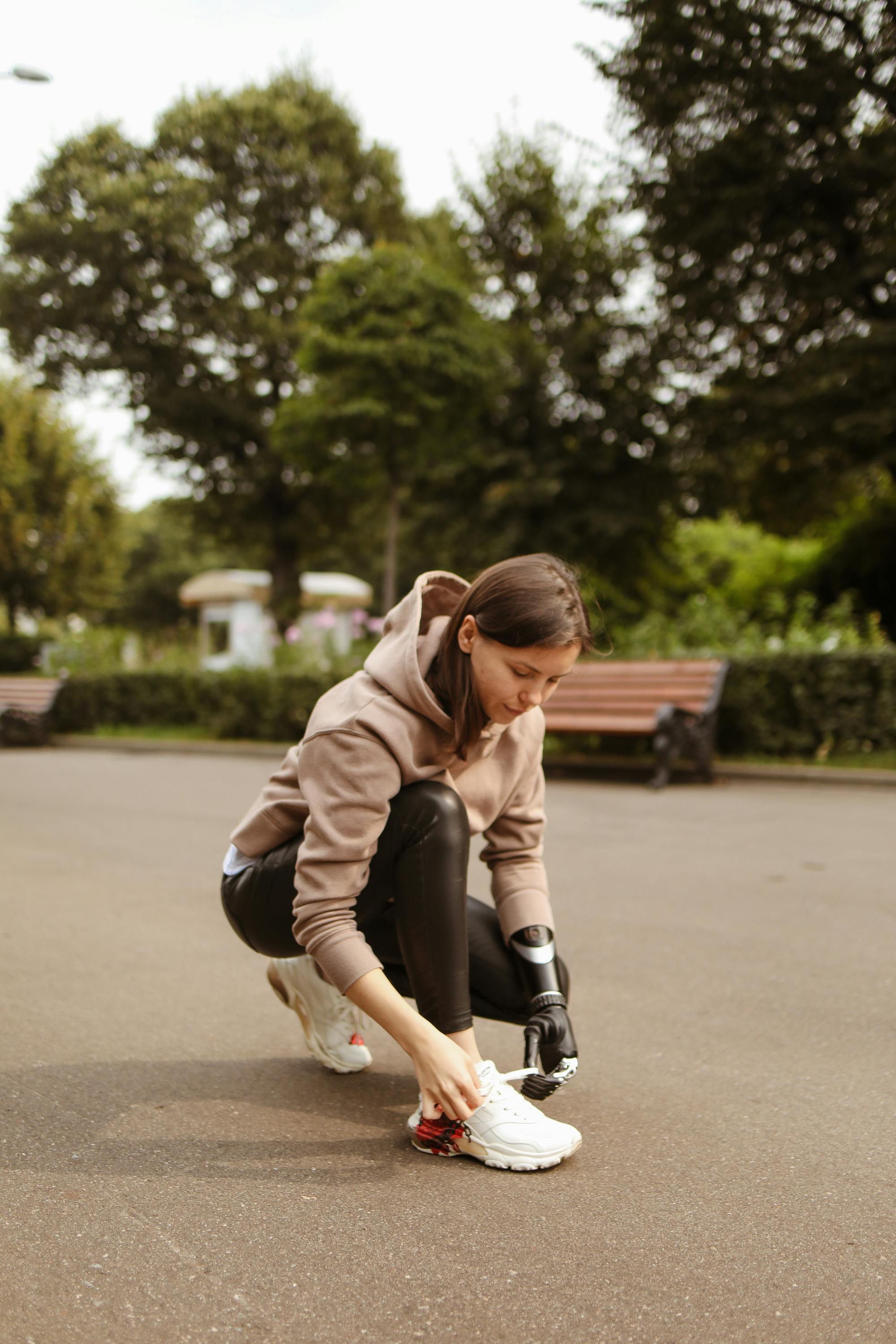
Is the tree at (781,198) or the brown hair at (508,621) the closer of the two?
the brown hair at (508,621)

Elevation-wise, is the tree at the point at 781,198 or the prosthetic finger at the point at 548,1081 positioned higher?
the tree at the point at 781,198

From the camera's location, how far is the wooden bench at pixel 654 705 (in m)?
9.23

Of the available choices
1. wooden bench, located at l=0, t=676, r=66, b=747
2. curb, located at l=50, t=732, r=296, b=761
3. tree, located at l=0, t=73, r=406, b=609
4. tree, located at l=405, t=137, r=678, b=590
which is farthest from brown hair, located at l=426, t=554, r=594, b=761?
tree, located at l=0, t=73, r=406, b=609

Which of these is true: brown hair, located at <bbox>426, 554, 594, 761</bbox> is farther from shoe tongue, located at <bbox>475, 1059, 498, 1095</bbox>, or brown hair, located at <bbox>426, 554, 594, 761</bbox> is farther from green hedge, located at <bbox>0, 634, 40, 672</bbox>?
green hedge, located at <bbox>0, 634, 40, 672</bbox>

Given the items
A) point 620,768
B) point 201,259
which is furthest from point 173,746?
point 201,259

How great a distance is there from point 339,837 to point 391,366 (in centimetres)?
1268

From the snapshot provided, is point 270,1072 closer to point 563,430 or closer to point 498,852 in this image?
point 498,852

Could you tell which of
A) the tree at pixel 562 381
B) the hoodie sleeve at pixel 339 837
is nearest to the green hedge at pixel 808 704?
the hoodie sleeve at pixel 339 837

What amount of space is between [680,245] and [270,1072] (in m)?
16.3

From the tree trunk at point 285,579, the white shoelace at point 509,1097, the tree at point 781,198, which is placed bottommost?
the white shoelace at point 509,1097

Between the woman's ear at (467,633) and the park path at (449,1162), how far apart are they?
1018 mm

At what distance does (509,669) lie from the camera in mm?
2219

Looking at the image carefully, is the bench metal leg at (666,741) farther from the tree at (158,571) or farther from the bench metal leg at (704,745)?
the tree at (158,571)

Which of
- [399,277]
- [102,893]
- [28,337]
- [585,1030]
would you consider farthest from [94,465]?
[585,1030]
